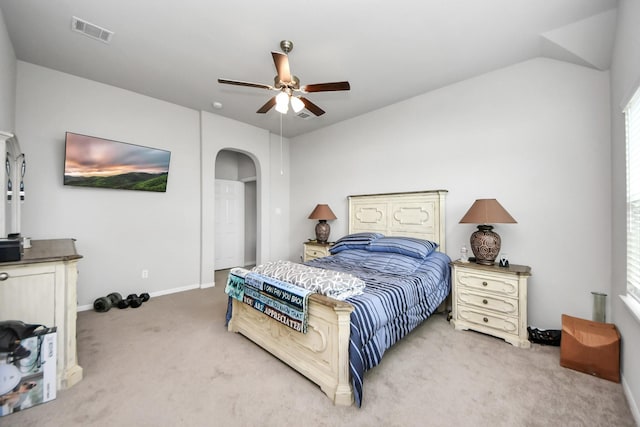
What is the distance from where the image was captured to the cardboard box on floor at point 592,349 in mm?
1913

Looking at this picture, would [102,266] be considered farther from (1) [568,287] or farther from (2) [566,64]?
(2) [566,64]

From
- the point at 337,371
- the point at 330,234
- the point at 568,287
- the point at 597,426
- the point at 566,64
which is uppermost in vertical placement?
the point at 566,64

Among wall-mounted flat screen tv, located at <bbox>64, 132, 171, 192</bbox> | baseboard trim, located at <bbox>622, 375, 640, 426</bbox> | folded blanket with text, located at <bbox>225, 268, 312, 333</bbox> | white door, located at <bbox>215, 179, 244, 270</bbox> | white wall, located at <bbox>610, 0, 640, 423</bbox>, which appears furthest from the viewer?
white door, located at <bbox>215, 179, 244, 270</bbox>

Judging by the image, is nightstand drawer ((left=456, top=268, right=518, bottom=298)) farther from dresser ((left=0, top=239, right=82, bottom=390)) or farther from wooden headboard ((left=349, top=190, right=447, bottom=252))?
dresser ((left=0, top=239, right=82, bottom=390))

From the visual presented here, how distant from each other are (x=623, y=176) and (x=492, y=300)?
1.43m

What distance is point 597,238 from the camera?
240 centimetres

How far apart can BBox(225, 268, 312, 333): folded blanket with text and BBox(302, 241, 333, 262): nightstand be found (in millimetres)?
1926

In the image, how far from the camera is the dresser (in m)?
1.68

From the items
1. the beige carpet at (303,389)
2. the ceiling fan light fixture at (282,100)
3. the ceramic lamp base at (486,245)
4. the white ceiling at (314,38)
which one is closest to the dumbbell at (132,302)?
the beige carpet at (303,389)

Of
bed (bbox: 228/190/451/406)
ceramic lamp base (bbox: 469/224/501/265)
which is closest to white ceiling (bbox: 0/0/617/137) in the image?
bed (bbox: 228/190/451/406)

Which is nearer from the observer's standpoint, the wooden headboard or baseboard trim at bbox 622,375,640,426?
baseboard trim at bbox 622,375,640,426

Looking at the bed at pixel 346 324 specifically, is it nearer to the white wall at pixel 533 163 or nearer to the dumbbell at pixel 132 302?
the white wall at pixel 533 163

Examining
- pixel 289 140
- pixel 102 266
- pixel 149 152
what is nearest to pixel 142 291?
pixel 102 266

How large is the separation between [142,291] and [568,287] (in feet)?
17.1
